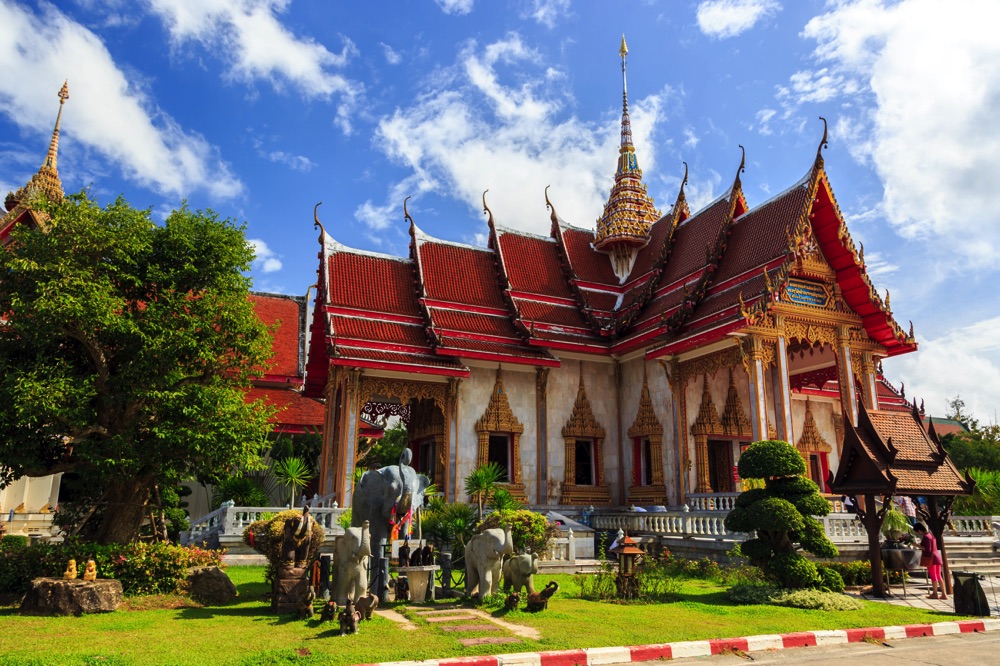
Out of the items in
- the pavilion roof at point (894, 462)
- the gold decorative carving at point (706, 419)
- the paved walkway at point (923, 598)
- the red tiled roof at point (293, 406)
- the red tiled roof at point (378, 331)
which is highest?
the red tiled roof at point (378, 331)

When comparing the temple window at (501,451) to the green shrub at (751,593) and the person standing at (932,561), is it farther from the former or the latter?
the person standing at (932,561)

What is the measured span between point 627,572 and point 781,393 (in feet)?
24.1

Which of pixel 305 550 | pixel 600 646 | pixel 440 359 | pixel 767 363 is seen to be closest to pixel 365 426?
pixel 440 359

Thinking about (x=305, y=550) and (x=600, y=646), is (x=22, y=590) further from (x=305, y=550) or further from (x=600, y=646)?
(x=600, y=646)

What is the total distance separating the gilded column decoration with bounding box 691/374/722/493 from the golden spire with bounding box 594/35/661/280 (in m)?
5.91

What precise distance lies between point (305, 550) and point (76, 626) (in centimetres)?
226

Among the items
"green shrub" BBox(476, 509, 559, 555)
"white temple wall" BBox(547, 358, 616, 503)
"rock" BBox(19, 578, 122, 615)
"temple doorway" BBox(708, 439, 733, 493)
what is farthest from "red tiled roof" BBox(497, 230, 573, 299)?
"rock" BBox(19, 578, 122, 615)

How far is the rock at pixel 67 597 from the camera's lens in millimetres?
7508

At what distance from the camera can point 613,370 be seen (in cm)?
1897

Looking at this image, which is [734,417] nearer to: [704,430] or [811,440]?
[704,430]

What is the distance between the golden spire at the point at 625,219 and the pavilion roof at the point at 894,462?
39.0ft

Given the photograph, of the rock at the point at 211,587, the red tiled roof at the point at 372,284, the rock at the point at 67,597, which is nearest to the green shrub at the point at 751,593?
the rock at the point at 211,587

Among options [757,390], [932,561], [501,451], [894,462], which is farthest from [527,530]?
[501,451]

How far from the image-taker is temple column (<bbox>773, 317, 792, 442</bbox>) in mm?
14617
